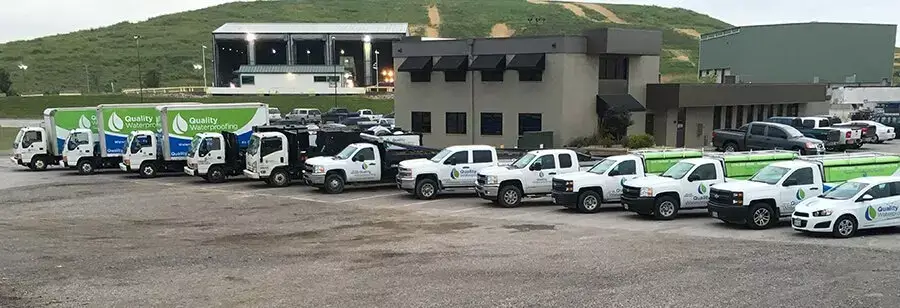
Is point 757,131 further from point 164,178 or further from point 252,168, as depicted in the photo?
point 164,178

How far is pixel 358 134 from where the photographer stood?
28.4 meters

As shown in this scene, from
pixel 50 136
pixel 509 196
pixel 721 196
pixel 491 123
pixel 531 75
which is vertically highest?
pixel 531 75

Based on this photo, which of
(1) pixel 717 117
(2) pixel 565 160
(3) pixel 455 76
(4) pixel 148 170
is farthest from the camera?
(1) pixel 717 117

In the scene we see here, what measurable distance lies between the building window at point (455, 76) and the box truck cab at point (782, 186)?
22.0 meters

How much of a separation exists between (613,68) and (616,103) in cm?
220

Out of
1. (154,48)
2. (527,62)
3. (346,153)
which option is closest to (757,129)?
(527,62)

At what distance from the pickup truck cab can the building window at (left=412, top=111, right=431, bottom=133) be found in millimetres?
16457

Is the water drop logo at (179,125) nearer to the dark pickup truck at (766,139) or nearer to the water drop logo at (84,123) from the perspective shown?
the water drop logo at (84,123)

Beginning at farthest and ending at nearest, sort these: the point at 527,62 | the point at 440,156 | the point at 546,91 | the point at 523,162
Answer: the point at 546,91
the point at 527,62
the point at 440,156
the point at 523,162

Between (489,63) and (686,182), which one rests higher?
(489,63)

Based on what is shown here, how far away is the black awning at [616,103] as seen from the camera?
121 ft

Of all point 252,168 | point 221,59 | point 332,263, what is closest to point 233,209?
point 252,168

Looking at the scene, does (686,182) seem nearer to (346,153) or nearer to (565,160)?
(565,160)

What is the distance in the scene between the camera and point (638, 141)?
117 ft
